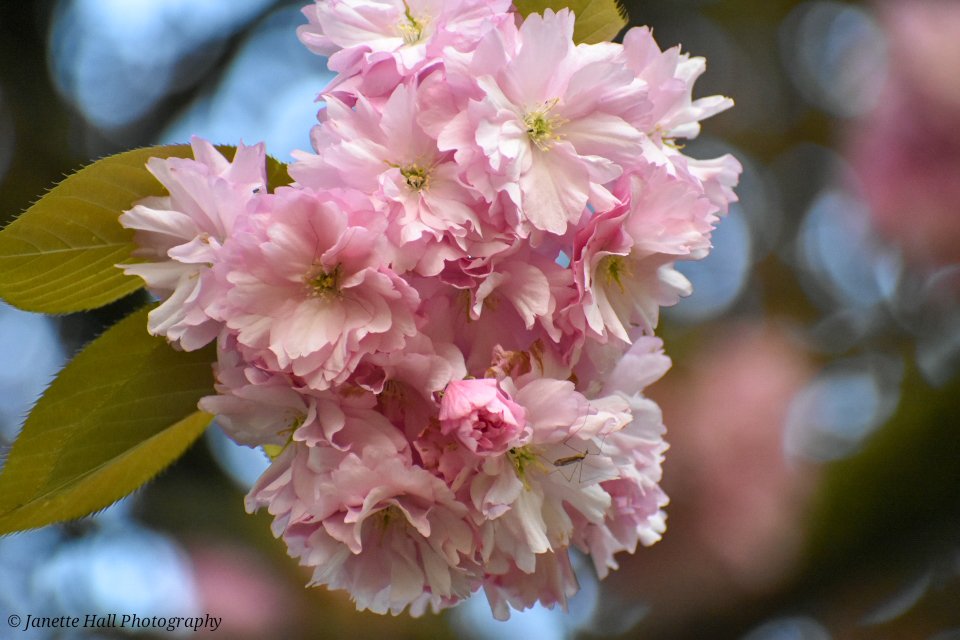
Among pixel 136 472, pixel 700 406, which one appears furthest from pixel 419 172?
pixel 700 406

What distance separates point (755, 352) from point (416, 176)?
181cm

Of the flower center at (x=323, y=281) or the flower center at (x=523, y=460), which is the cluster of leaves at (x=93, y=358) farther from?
the flower center at (x=523, y=460)

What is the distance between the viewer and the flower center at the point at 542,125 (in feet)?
2.64

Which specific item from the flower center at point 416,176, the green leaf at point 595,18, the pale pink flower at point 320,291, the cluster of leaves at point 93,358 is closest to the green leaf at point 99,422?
the cluster of leaves at point 93,358

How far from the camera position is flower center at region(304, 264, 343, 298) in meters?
0.77

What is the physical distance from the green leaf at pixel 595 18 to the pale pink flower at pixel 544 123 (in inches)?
3.9

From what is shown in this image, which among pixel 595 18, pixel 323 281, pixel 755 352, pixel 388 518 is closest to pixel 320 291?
pixel 323 281

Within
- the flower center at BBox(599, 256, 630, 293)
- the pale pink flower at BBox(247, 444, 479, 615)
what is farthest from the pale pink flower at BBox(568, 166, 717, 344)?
the pale pink flower at BBox(247, 444, 479, 615)

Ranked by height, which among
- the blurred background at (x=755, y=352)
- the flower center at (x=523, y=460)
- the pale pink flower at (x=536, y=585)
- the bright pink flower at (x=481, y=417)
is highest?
the bright pink flower at (x=481, y=417)

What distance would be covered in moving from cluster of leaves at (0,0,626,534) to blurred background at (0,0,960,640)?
761 millimetres

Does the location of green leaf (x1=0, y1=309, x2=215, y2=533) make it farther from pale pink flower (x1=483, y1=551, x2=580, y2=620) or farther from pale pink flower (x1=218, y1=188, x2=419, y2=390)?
pale pink flower (x1=483, y1=551, x2=580, y2=620)

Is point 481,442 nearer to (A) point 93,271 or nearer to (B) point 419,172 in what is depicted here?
(B) point 419,172

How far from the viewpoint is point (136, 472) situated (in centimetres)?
93

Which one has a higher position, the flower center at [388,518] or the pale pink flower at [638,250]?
the pale pink flower at [638,250]
